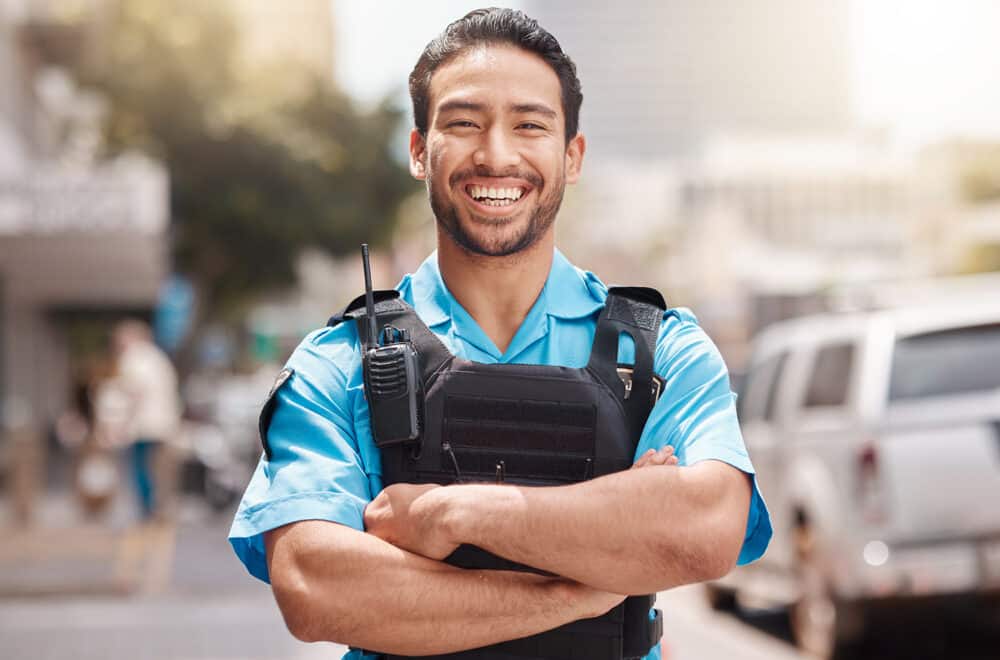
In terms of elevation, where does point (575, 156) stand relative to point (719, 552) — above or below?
above

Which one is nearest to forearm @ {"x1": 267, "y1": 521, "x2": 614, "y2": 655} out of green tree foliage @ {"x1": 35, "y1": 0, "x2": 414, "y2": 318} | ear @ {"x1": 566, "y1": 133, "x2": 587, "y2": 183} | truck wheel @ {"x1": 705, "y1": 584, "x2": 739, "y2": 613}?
ear @ {"x1": 566, "y1": 133, "x2": 587, "y2": 183}

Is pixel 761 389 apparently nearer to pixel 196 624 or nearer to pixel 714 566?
pixel 196 624

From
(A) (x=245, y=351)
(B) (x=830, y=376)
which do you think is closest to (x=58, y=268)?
(B) (x=830, y=376)

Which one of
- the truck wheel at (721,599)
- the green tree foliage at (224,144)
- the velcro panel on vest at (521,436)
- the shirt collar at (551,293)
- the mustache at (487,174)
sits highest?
the green tree foliage at (224,144)

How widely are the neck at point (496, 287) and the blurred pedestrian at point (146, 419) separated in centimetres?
1298

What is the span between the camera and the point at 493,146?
247 centimetres

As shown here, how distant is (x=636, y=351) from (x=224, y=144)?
2883 cm

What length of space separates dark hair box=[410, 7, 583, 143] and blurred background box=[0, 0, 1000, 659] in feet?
0.67

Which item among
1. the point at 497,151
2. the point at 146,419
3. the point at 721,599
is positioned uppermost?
the point at 497,151

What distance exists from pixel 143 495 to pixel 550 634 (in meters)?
13.8

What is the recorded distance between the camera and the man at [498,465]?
233 centimetres

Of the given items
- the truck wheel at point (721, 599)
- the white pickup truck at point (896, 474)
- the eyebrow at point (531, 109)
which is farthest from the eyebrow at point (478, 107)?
the truck wheel at point (721, 599)

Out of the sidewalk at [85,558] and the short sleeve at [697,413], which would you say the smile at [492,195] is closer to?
the short sleeve at [697,413]

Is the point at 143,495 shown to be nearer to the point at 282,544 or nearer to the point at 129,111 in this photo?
the point at 282,544
